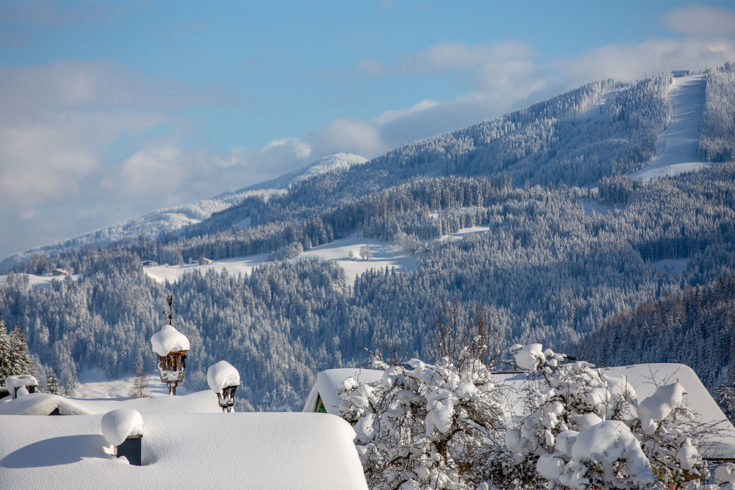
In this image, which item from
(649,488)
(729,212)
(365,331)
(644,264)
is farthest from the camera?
(729,212)

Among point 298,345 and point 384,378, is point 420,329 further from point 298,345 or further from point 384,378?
point 384,378

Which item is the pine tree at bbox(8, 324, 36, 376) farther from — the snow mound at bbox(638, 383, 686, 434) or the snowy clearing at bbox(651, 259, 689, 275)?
the snowy clearing at bbox(651, 259, 689, 275)

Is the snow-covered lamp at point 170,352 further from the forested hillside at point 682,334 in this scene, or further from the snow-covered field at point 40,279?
the snow-covered field at point 40,279

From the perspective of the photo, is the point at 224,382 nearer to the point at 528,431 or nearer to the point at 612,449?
the point at 528,431

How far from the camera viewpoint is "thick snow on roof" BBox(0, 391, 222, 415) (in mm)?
11734

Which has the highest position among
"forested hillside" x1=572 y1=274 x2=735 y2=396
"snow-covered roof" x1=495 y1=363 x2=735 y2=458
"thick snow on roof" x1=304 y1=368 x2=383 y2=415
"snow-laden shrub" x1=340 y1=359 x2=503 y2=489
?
"snow-laden shrub" x1=340 y1=359 x2=503 y2=489

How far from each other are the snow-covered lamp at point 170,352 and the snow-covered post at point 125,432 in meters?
4.72

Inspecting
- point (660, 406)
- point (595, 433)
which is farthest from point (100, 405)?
point (660, 406)

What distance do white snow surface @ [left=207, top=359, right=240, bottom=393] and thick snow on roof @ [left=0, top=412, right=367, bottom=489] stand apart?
9.63ft

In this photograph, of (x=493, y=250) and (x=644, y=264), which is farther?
(x=493, y=250)

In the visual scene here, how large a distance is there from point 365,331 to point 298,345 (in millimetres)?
16147

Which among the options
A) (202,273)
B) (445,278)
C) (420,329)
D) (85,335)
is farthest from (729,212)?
(85,335)

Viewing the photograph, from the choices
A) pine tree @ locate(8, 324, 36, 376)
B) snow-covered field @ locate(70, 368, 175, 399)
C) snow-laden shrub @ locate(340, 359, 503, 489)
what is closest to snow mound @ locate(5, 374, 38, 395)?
snow-laden shrub @ locate(340, 359, 503, 489)

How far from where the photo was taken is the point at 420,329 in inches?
5851
